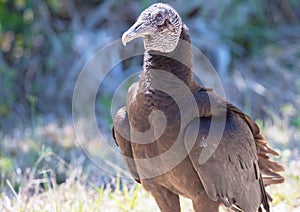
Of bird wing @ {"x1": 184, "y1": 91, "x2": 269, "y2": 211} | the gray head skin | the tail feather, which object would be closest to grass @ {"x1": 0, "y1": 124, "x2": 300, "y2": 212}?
the tail feather

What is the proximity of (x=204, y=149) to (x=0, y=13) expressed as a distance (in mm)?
4126

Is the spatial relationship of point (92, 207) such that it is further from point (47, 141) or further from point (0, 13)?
point (0, 13)

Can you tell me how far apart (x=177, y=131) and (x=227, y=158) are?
A: 11.7 inches

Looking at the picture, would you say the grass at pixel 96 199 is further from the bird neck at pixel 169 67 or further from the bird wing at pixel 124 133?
the bird neck at pixel 169 67

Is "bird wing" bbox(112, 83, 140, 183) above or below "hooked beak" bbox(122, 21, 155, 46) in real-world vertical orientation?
below

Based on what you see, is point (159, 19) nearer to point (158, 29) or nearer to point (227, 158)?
point (158, 29)

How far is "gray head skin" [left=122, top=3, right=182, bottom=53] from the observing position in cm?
292

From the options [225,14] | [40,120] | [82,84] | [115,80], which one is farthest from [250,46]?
[40,120]

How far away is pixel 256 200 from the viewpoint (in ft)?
10.7

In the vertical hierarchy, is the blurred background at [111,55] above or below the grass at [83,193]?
above

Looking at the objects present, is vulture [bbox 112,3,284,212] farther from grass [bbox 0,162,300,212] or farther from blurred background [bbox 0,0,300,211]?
blurred background [bbox 0,0,300,211]

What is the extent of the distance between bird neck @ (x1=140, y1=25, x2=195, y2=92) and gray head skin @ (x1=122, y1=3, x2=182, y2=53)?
0.13ft

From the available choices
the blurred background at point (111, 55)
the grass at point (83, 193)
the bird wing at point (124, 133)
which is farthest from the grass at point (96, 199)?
the blurred background at point (111, 55)

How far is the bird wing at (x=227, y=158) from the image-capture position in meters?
2.89
